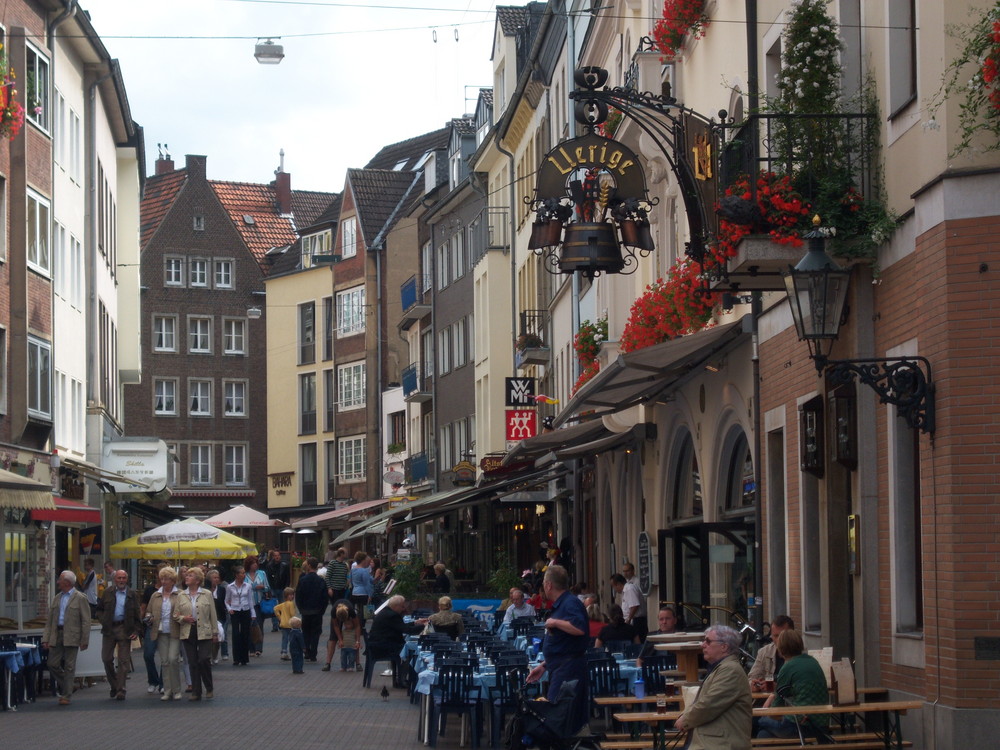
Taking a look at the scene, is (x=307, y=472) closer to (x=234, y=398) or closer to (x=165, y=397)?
(x=234, y=398)

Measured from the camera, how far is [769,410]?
58.6 ft

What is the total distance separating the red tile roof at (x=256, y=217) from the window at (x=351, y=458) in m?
10.2

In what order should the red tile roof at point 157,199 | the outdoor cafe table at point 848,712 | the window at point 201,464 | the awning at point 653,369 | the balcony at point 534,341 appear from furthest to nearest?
the window at point 201,464
the red tile roof at point 157,199
the balcony at point 534,341
the awning at point 653,369
the outdoor cafe table at point 848,712

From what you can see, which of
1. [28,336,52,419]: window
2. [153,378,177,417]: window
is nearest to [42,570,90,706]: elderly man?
[28,336,52,419]: window

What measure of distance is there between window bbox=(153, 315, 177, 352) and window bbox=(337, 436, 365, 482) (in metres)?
8.97

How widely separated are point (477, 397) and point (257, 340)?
2585 cm

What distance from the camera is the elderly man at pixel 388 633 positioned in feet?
75.2

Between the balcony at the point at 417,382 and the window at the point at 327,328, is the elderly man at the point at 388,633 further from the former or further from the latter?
the window at the point at 327,328

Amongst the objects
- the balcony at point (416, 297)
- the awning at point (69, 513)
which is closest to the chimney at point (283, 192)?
the balcony at point (416, 297)

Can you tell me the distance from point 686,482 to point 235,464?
177ft

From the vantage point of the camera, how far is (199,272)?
75125 mm

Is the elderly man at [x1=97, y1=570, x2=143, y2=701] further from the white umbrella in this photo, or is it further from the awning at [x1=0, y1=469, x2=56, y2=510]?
the white umbrella

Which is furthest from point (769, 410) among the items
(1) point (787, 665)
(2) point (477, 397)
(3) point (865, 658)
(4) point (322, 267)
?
(4) point (322, 267)

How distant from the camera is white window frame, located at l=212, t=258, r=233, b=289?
7550cm
